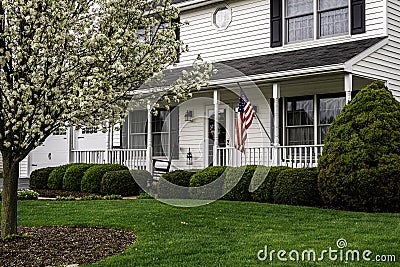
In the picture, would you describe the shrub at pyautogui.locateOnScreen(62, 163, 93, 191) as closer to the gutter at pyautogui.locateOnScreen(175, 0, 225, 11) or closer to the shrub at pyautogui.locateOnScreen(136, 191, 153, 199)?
the shrub at pyautogui.locateOnScreen(136, 191, 153, 199)

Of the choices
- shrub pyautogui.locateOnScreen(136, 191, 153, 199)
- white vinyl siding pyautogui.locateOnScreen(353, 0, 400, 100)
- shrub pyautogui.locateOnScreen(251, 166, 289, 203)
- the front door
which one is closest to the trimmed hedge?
shrub pyautogui.locateOnScreen(251, 166, 289, 203)

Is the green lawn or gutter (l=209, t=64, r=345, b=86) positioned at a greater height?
gutter (l=209, t=64, r=345, b=86)

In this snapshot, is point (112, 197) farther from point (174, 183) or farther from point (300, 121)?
point (300, 121)

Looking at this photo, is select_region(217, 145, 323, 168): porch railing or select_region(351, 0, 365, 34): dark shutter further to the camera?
select_region(351, 0, 365, 34): dark shutter

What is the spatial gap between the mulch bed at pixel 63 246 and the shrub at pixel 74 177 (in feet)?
23.6

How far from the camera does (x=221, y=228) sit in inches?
325

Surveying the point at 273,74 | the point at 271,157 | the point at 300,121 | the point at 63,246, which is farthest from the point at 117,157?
the point at 63,246

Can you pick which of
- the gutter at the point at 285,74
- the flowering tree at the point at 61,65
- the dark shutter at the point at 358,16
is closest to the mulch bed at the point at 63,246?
the flowering tree at the point at 61,65

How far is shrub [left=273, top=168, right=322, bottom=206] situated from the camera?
11.3 m

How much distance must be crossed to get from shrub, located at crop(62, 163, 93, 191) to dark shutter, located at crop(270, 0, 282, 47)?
6404mm

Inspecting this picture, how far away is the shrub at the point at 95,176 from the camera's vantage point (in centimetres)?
1516

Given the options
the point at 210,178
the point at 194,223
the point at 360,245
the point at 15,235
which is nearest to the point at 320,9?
the point at 210,178

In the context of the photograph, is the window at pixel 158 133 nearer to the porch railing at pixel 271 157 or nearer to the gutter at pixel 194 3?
the porch railing at pixel 271 157

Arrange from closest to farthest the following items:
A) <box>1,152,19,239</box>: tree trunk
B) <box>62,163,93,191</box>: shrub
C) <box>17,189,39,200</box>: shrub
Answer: <box>1,152,19,239</box>: tree trunk
<box>17,189,39,200</box>: shrub
<box>62,163,93,191</box>: shrub
